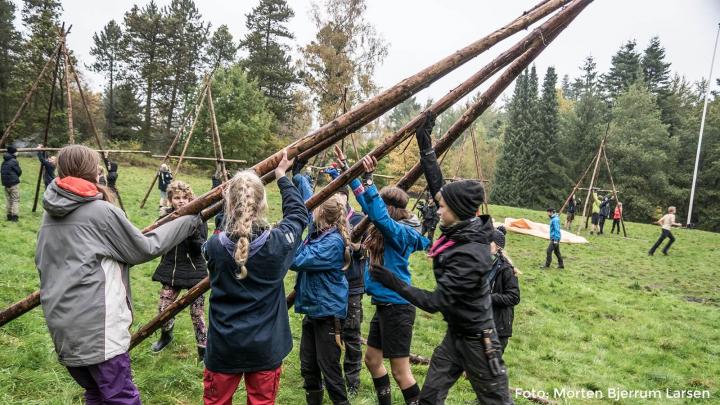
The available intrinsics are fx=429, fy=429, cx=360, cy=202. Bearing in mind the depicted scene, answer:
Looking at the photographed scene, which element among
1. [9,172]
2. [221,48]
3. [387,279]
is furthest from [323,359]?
[221,48]

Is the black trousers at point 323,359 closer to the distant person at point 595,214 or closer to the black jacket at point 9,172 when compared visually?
the black jacket at point 9,172

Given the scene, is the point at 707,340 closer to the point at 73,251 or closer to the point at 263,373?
the point at 263,373

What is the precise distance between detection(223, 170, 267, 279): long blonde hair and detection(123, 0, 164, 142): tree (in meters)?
41.2

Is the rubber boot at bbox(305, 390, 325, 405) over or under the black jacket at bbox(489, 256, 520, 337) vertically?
under

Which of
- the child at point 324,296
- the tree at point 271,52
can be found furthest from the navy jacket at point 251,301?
the tree at point 271,52

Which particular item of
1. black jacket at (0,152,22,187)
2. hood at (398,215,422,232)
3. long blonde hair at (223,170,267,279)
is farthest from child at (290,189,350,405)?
black jacket at (0,152,22,187)

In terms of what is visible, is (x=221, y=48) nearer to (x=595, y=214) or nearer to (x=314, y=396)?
(x=595, y=214)

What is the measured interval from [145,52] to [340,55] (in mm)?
22733

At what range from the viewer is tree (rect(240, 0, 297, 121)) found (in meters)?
38.6

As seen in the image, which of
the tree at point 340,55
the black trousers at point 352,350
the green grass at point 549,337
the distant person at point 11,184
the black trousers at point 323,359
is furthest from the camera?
the tree at point 340,55

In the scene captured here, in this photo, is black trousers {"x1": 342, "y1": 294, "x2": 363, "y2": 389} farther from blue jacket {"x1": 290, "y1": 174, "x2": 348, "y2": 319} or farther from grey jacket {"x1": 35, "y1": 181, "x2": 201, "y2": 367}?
grey jacket {"x1": 35, "y1": 181, "x2": 201, "y2": 367}

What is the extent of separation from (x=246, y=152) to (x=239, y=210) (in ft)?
103

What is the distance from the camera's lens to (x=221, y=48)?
44500 millimetres

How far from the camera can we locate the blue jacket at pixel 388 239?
3523 millimetres
